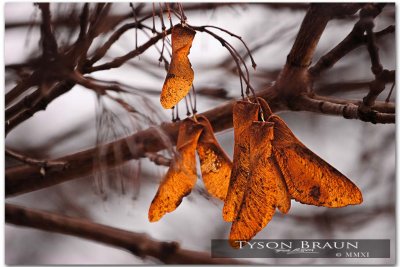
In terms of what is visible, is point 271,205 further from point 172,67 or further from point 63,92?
point 63,92

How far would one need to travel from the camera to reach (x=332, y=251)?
3.51ft

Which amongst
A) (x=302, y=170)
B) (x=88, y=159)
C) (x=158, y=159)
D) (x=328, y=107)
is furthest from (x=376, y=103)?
(x=88, y=159)

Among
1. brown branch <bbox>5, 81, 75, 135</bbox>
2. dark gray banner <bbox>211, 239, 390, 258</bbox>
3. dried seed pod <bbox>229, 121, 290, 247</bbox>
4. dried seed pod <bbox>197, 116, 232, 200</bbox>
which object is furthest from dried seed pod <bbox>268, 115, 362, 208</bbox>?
brown branch <bbox>5, 81, 75, 135</bbox>

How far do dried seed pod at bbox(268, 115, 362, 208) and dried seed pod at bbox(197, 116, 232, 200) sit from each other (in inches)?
Answer: 4.5

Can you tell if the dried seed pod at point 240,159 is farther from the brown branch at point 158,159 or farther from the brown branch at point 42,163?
the brown branch at point 42,163

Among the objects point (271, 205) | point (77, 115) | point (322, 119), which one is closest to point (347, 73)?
point (322, 119)

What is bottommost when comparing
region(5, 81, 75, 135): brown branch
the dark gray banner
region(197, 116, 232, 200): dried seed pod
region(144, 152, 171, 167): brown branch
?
the dark gray banner

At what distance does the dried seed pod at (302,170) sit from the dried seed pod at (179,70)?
172 mm

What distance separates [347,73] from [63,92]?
51 centimetres


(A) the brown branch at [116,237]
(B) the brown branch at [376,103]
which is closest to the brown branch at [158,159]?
(A) the brown branch at [116,237]

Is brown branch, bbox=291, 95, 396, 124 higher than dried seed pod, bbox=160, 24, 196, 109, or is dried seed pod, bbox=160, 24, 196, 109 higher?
dried seed pod, bbox=160, 24, 196, 109

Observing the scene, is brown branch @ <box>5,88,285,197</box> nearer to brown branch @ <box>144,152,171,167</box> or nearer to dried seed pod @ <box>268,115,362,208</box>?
brown branch @ <box>144,152,171,167</box>

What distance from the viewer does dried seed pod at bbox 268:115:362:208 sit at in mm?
822

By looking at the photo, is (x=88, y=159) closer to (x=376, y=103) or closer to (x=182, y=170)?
(x=182, y=170)
